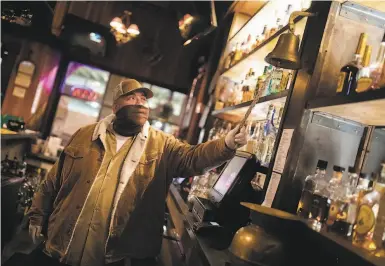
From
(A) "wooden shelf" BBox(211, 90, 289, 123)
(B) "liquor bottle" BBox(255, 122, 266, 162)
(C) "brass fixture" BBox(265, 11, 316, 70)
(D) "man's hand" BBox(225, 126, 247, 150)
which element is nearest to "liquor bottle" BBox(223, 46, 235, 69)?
(A) "wooden shelf" BBox(211, 90, 289, 123)

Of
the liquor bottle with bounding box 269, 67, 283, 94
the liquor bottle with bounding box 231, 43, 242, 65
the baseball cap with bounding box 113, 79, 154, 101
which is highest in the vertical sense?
the liquor bottle with bounding box 231, 43, 242, 65

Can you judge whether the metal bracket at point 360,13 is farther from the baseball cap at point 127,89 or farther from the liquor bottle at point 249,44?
the liquor bottle at point 249,44

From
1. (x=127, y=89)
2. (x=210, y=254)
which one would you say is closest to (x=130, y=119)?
(x=127, y=89)

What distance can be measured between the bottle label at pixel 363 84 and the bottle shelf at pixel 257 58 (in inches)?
29.8

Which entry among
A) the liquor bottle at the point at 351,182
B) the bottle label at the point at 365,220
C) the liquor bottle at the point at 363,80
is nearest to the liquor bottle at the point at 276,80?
the liquor bottle at the point at 363,80

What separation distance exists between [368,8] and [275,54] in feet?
1.56

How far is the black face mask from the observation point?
2377 millimetres

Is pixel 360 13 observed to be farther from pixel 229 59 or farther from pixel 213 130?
pixel 213 130

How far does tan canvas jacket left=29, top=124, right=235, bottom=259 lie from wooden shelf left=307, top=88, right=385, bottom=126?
71 centimetres

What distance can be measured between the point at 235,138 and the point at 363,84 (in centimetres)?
75

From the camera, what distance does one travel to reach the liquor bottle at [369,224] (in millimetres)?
1172

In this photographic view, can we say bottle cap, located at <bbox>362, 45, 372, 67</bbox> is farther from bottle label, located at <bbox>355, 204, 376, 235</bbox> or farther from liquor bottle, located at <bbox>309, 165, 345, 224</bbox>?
bottle label, located at <bbox>355, 204, 376, 235</bbox>

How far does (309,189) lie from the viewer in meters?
1.58

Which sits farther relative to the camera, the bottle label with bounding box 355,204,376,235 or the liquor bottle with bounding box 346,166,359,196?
the liquor bottle with bounding box 346,166,359,196
